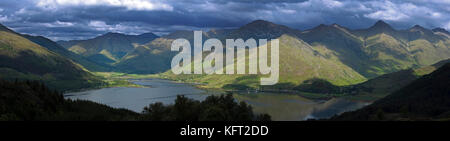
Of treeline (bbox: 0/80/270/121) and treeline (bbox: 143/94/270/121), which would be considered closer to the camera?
treeline (bbox: 143/94/270/121)

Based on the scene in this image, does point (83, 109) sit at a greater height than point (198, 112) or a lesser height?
lesser

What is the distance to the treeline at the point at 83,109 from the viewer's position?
4013 inches

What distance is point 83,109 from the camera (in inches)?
5704

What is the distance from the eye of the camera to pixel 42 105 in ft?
433

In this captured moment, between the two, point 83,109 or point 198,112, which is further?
point 83,109

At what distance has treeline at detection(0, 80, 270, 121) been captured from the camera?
334 ft

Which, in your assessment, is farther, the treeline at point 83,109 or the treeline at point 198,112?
the treeline at point 83,109

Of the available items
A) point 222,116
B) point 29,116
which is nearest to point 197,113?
point 222,116
